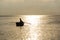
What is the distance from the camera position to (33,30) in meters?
1.38

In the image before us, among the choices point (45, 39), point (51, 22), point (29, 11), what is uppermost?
point (29, 11)

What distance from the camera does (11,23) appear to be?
1587mm

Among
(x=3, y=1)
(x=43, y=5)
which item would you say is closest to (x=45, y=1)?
(x=43, y=5)

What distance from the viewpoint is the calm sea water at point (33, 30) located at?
4.15ft

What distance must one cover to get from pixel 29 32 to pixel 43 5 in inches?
43.7

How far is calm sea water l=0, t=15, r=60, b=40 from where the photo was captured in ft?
4.15

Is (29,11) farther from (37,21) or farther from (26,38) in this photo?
(26,38)

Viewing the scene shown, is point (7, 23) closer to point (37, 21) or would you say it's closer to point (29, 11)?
point (37, 21)

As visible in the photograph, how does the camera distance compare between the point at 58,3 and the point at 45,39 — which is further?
the point at 58,3

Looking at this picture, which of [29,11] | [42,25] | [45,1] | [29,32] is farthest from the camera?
[45,1]

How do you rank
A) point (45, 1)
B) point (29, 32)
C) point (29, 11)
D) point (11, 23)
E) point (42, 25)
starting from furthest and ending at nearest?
point (45, 1) < point (29, 11) < point (11, 23) < point (42, 25) < point (29, 32)

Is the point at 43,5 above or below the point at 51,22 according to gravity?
above

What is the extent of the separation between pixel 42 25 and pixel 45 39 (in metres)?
0.29

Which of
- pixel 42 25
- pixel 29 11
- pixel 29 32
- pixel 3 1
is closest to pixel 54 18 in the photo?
pixel 42 25
